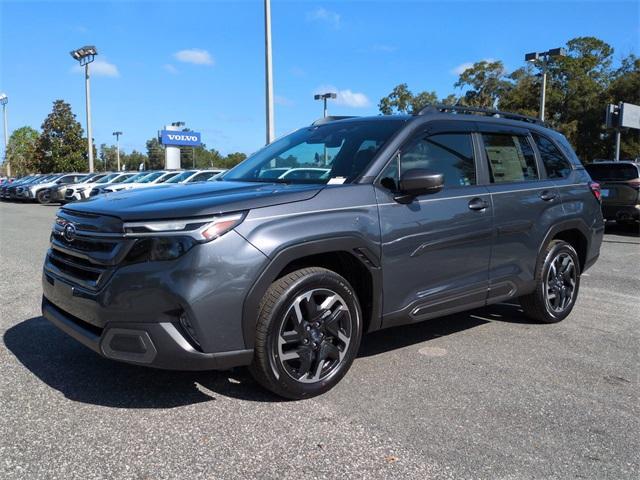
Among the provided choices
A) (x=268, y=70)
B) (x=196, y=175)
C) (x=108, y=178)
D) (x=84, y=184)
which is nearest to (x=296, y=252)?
(x=268, y=70)

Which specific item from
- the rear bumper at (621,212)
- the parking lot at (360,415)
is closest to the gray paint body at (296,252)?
the parking lot at (360,415)

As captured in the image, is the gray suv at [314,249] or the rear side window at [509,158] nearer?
the gray suv at [314,249]

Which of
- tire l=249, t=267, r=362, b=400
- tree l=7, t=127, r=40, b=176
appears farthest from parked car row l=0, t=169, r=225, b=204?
tree l=7, t=127, r=40, b=176

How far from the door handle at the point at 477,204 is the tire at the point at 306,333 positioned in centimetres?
134

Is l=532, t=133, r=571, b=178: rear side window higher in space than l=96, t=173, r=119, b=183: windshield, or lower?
higher

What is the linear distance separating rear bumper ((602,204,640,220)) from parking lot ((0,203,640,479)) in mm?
8878

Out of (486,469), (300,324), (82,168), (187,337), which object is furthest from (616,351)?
(82,168)

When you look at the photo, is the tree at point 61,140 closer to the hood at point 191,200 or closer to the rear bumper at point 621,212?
the rear bumper at point 621,212

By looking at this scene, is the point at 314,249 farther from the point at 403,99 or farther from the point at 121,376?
the point at 403,99

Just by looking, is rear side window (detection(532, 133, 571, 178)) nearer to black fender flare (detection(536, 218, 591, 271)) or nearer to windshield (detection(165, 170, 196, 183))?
black fender flare (detection(536, 218, 591, 271))

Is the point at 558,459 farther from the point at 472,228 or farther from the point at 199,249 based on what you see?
the point at 199,249

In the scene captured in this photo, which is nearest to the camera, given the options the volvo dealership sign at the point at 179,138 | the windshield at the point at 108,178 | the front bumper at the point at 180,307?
the front bumper at the point at 180,307

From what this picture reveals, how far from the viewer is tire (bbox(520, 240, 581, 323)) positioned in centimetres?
519

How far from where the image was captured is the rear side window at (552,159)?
5.38 m
